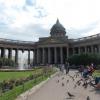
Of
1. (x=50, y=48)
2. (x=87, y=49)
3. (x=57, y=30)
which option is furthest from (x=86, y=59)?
Answer: (x=57, y=30)

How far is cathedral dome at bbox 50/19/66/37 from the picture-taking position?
153 metres

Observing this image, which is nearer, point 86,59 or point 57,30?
point 86,59

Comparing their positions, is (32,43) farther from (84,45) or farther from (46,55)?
(84,45)

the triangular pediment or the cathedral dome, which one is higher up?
the cathedral dome

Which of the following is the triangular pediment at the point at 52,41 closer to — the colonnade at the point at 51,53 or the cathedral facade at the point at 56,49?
the cathedral facade at the point at 56,49

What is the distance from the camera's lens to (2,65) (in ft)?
288

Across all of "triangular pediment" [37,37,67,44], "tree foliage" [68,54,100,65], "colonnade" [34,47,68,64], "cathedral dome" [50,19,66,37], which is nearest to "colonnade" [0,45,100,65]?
"colonnade" [34,47,68,64]

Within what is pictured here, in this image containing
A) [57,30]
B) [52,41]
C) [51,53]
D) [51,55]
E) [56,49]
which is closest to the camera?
[52,41]

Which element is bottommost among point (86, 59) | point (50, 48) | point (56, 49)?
point (86, 59)

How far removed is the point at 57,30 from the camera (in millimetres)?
153125

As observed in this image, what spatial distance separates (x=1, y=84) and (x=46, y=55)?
120 m

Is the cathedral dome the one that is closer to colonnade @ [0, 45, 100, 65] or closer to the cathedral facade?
the cathedral facade

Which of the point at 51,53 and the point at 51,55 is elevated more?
the point at 51,53

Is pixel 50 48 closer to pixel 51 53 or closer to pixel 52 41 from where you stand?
pixel 51 53
